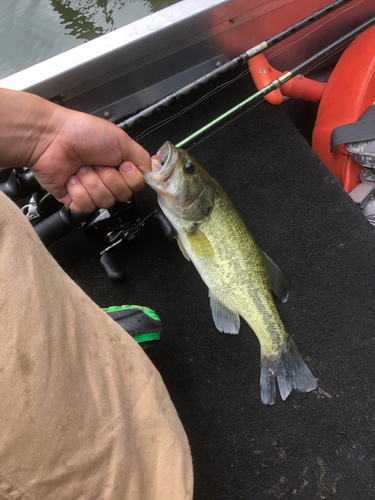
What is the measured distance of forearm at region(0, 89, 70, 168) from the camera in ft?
3.54

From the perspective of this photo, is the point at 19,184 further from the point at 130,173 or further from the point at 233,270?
the point at 233,270

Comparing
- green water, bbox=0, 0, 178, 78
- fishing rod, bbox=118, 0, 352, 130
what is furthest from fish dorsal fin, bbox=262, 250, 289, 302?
green water, bbox=0, 0, 178, 78

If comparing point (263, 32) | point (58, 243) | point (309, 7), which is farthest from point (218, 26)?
point (58, 243)

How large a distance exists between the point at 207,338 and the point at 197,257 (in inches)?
19.2

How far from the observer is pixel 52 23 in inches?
104

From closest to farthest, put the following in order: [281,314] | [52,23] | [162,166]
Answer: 1. [162,166]
2. [281,314]
3. [52,23]

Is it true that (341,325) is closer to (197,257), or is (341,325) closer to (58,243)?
(197,257)

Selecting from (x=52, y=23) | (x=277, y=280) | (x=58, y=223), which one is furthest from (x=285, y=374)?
(x=52, y=23)

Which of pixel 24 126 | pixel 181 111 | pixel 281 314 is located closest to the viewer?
pixel 24 126

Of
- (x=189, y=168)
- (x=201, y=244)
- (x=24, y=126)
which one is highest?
(x=24, y=126)

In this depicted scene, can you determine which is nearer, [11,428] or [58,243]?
[11,428]

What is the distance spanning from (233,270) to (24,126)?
1.01m

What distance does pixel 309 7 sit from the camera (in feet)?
6.11

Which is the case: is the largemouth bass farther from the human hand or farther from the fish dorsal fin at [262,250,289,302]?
the human hand
